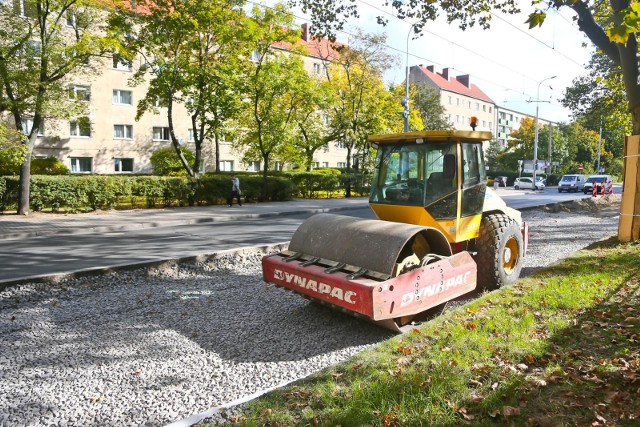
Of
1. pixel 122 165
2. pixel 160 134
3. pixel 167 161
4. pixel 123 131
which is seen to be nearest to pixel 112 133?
pixel 123 131

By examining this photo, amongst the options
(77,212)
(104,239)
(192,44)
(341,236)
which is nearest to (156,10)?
(192,44)

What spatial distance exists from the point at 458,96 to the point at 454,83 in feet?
11.9

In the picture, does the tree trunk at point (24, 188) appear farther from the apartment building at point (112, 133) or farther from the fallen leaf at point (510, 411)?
the fallen leaf at point (510, 411)

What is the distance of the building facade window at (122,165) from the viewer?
38.0 m

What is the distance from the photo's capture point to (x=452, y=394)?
363cm

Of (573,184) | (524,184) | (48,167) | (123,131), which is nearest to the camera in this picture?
(48,167)

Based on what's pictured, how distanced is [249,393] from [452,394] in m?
1.69

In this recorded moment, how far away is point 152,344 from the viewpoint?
5145mm

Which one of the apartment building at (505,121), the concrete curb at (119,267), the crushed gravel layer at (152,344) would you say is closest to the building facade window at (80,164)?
the concrete curb at (119,267)

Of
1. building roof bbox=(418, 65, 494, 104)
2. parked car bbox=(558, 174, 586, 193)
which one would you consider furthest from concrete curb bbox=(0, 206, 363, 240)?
building roof bbox=(418, 65, 494, 104)

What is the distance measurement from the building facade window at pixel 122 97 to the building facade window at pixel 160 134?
114 inches

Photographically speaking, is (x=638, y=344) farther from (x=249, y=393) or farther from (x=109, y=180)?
(x=109, y=180)

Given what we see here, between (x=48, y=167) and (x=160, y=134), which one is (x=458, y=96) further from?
(x=48, y=167)

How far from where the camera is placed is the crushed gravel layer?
3830mm
